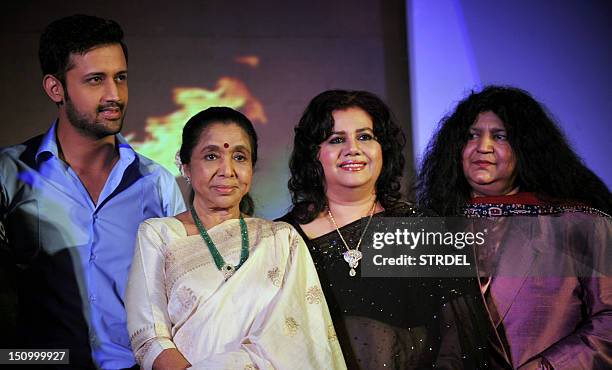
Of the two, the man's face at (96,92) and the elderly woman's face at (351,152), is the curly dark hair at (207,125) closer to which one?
the elderly woman's face at (351,152)

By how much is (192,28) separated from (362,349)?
170 centimetres

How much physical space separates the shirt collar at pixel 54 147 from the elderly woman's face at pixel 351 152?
825 mm

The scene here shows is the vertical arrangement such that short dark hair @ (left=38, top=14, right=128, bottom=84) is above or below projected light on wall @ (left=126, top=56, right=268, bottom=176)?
above

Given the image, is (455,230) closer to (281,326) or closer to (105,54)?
(281,326)

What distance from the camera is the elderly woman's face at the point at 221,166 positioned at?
265 cm

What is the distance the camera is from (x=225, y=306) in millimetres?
2484

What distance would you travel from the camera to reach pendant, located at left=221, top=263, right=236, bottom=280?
2541 millimetres

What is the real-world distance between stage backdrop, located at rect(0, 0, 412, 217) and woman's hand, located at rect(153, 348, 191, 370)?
42.6 inches

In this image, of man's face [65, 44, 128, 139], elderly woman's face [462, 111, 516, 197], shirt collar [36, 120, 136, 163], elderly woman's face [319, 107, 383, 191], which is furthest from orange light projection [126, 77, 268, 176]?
elderly woman's face [462, 111, 516, 197]

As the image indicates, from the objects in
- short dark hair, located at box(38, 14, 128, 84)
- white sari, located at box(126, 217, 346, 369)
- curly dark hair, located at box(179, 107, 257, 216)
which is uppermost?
short dark hair, located at box(38, 14, 128, 84)

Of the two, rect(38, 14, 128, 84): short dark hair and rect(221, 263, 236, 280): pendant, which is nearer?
rect(221, 263, 236, 280): pendant

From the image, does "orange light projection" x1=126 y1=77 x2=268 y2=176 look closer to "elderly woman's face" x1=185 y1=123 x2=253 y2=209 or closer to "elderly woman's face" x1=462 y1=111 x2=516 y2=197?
"elderly woman's face" x1=185 y1=123 x2=253 y2=209

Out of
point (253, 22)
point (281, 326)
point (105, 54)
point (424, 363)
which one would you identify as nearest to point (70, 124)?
point (105, 54)

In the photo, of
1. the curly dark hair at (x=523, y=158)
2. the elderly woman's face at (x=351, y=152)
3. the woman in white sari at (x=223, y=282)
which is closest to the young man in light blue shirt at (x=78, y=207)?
the woman in white sari at (x=223, y=282)
